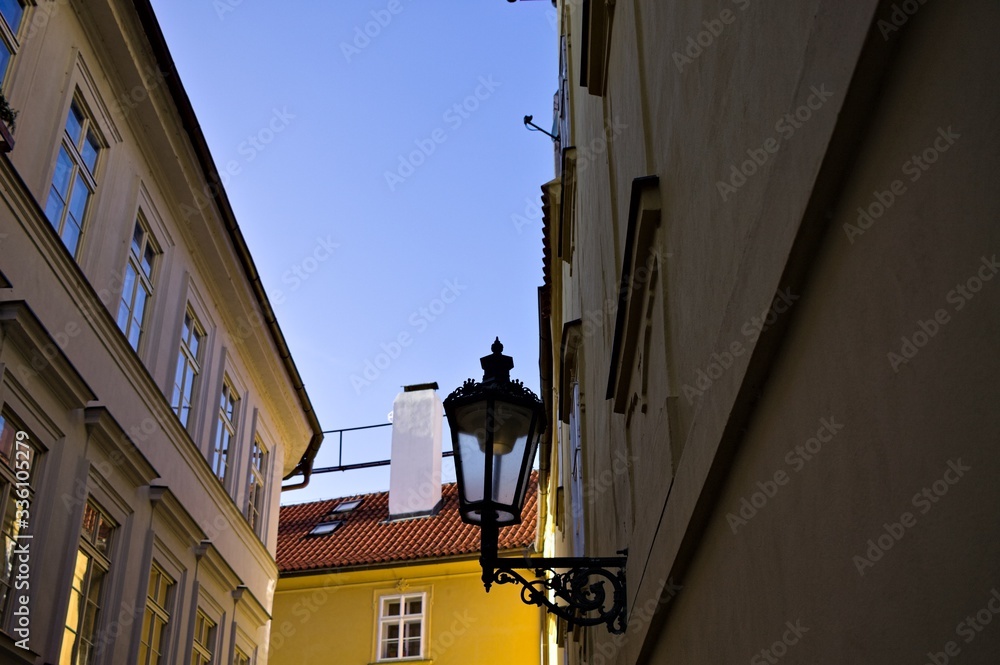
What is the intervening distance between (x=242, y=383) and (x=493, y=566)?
12.1 metres

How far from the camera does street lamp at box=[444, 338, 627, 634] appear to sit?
17.3ft

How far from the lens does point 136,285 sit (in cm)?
1230

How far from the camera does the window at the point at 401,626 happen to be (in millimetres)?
24219

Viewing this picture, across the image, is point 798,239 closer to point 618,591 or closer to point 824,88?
point 824,88

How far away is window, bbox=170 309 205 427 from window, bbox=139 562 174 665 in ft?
6.64

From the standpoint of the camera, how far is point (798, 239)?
200 cm

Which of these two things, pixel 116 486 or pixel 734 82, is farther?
pixel 116 486

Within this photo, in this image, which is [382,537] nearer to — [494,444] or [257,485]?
[257,485]

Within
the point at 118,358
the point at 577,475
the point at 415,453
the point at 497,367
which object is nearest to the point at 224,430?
the point at 118,358

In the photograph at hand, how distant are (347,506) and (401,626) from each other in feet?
19.6

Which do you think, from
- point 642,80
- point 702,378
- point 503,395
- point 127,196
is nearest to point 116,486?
point 127,196

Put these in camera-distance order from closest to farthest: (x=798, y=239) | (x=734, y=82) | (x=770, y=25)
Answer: (x=798, y=239)
(x=770, y=25)
(x=734, y=82)

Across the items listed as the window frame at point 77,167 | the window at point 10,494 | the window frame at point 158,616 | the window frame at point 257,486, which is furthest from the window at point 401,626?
the window at point 10,494

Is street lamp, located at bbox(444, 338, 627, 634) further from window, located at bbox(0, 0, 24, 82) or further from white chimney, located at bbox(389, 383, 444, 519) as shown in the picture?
white chimney, located at bbox(389, 383, 444, 519)
